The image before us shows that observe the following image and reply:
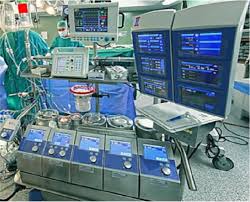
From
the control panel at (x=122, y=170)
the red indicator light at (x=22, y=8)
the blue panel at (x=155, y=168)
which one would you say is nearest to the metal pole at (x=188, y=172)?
the blue panel at (x=155, y=168)

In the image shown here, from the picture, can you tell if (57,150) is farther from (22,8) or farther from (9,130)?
(22,8)

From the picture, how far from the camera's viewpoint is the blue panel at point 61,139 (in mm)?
1384

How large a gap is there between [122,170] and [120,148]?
0.50 ft

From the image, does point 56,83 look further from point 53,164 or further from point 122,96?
point 53,164

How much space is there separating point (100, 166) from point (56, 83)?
1704mm

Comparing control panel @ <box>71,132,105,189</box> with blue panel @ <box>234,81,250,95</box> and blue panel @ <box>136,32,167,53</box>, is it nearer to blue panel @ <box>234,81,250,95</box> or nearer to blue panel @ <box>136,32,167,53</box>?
blue panel @ <box>136,32,167,53</box>

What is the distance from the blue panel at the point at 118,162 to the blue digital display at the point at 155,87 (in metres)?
0.43

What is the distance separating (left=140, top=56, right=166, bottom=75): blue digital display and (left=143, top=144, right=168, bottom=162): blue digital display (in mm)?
488

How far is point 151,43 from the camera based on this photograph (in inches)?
45.3

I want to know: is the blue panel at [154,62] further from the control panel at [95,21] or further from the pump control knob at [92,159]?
the pump control knob at [92,159]

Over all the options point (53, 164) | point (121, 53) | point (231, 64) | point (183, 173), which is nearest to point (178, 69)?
point (231, 64)

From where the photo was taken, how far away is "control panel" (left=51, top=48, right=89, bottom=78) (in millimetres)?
1494

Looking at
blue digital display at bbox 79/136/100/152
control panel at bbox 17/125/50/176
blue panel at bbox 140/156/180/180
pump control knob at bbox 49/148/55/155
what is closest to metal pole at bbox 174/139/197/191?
blue panel at bbox 140/156/180/180

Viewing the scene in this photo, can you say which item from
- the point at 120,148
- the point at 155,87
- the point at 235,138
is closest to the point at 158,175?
the point at 120,148
